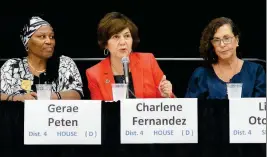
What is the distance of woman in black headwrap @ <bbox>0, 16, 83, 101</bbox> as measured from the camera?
13.7ft

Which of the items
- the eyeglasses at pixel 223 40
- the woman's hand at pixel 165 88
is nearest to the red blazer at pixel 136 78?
the woman's hand at pixel 165 88

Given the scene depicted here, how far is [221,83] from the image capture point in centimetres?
408

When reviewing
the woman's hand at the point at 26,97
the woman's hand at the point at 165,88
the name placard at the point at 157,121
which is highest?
the woman's hand at the point at 165,88

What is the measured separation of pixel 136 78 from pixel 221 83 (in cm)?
47

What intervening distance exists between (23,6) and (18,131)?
5.45 feet

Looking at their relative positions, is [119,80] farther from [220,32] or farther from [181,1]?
[181,1]

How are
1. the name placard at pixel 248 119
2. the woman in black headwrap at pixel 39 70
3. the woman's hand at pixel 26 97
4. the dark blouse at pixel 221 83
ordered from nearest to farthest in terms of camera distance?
the name placard at pixel 248 119, the woman's hand at pixel 26 97, the dark blouse at pixel 221 83, the woman in black headwrap at pixel 39 70

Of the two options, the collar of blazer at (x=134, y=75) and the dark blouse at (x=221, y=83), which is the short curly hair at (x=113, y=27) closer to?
the collar of blazer at (x=134, y=75)

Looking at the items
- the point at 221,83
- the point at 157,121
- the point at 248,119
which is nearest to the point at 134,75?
the point at 221,83

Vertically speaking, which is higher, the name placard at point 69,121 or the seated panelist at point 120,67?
the seated panelist at point 120,67

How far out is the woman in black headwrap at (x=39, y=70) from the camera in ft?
13.7

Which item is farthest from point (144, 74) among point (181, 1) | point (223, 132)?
point (181, 1)

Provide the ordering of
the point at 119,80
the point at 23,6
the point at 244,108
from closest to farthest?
the point at 244,108 → the point at 119,80 → the point at 23,6

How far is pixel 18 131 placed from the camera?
11.5 feet
